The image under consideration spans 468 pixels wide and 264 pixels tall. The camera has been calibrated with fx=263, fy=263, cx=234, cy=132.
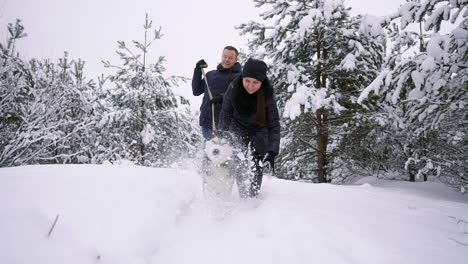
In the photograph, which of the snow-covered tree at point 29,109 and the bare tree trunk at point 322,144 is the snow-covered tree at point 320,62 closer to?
the bare tree trunk at point 322,144

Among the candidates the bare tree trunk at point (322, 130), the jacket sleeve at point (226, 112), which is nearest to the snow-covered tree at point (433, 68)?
the jacket sleeve at point (226, 112)

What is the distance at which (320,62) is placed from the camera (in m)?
6.42

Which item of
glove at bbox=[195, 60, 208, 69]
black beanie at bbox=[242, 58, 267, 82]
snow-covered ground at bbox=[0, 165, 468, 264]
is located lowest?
snow-covered ground at bbox=[0, 165, 468, 264]

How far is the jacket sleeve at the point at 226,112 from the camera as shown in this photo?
3.46m

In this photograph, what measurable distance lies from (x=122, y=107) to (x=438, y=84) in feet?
28.0

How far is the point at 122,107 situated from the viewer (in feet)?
29.4

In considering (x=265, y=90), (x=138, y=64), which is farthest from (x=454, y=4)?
(x=138, y=64)

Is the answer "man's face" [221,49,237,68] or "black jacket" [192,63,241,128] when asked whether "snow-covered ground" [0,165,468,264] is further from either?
"man's face" [221,49,237,68]

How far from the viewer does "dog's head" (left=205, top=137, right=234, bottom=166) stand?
304 cm

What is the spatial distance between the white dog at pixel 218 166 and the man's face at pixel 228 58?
1780 millimetres

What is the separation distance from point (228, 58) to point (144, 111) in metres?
5.40

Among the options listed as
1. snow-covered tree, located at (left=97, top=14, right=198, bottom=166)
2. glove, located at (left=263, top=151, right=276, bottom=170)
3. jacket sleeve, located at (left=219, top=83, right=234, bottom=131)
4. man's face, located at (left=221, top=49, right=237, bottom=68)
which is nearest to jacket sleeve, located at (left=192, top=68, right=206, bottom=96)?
man's face, located at (left=221, top=49, right=237, bottom=68)

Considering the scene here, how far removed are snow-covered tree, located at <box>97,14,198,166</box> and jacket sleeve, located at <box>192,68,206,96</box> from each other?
164 inches

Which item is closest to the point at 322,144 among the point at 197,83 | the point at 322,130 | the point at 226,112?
the point at 322,130
